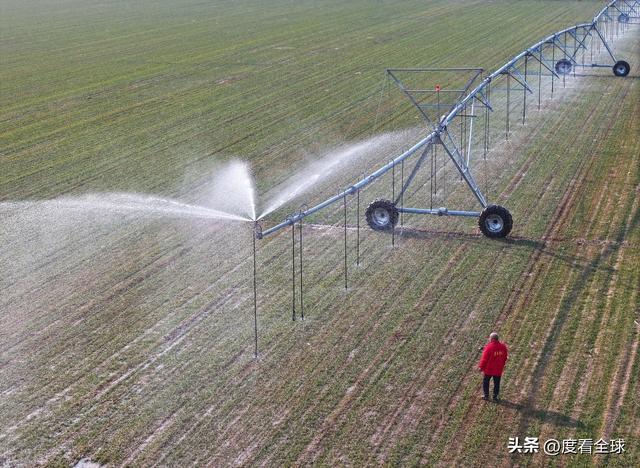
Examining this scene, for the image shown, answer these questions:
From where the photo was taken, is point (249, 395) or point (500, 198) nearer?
point (249, 395)

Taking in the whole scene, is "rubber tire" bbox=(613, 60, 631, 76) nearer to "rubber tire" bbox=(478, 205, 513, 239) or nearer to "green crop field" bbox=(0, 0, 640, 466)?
"green crop field" bbox=(0, 0, 640, 466)

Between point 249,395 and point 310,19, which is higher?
point 310,19

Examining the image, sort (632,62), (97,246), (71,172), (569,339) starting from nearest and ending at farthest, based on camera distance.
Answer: (569,339) → (97,246) → (71,172) → (632,62)

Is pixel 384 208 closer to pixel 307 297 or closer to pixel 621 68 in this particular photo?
pixel 307 297

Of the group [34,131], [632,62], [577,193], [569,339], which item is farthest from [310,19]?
[569,339]

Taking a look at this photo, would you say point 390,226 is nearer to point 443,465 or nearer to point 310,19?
point 443,465

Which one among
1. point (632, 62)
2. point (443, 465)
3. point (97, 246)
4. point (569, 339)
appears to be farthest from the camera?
point (632, 62)

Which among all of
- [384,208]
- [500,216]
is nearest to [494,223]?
[500,216]
